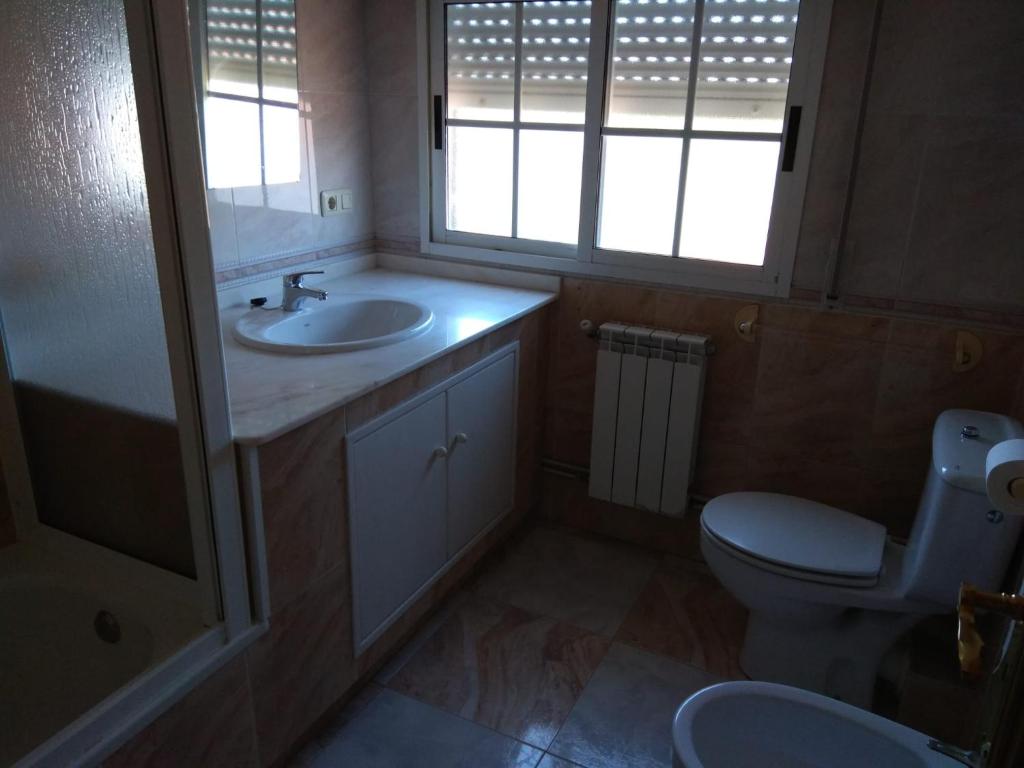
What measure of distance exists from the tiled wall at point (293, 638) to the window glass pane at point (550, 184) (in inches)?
30.3

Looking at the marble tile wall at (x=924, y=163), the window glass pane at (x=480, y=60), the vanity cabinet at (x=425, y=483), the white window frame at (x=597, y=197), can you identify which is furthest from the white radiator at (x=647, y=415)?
the window glass pane at (x=480, y=60)

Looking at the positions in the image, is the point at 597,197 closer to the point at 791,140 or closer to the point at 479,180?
the point at 479,180

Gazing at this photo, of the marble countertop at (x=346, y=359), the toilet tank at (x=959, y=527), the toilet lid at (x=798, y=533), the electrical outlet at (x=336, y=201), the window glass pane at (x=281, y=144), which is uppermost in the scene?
the window glass pane at (x=281, y=144)

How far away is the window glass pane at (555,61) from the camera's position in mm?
2277

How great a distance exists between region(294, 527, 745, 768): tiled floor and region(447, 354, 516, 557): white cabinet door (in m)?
0.25

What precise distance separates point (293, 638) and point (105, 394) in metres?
0.63

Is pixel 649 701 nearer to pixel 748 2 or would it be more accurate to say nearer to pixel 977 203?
pixel 977 203

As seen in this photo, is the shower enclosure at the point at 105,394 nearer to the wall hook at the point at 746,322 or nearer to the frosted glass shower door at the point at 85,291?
the frosted glass shower door at the point at 85,291

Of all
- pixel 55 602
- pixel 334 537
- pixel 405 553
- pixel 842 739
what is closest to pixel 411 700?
pixel 405 553

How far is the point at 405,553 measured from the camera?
76.9 inches

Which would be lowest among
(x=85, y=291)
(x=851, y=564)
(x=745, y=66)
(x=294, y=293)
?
(x=851, y=564)

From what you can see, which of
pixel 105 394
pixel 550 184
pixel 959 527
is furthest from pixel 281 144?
pixel 959 527

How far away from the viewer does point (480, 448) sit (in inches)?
88.0

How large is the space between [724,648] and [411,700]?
2.89 ft
